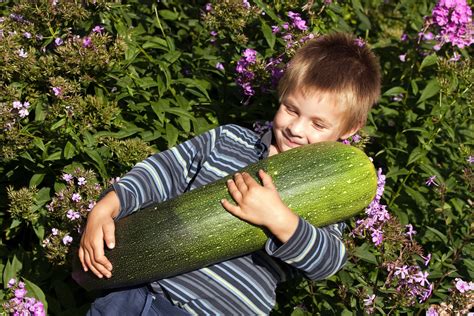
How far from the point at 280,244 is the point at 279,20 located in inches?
84.6

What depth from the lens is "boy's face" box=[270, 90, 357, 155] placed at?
3521mm

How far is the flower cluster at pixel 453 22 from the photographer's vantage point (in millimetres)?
4844

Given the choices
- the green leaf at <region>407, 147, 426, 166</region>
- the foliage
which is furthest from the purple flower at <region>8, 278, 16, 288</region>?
the green leaf at <region>407, 147, 426, 166</region>

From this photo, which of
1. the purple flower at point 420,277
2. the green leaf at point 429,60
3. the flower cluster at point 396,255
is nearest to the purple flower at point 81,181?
the flower cluster at point 396,255

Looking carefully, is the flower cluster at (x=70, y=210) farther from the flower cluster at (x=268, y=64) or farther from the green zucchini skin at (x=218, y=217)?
the flower cluster at (x=268, y=64)

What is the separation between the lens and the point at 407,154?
5.18 m

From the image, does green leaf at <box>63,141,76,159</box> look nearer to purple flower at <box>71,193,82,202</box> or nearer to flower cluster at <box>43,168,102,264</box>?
flower cluster at <box>43,168,102,264</box>

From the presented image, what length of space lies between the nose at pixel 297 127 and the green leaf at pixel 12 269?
188 cm

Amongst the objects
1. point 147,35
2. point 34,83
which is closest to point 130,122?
point 34,83

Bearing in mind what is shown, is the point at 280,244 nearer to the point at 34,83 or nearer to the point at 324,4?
the point at 34,83

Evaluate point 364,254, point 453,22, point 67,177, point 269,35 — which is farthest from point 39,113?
point 453,22

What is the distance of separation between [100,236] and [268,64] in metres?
1.89

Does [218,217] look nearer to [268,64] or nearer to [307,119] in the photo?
[307,119]

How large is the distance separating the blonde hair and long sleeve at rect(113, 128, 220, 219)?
0.45 m
